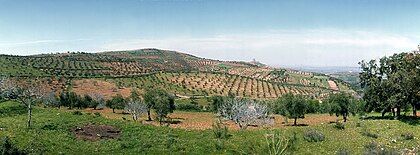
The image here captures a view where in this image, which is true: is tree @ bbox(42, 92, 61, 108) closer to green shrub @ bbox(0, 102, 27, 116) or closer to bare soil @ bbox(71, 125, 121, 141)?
green shrub @ bbox(0, 102, 27, 116)

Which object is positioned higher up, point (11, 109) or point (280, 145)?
point (280, 145)

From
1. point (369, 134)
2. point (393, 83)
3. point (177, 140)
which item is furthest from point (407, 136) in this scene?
point (177, 140)

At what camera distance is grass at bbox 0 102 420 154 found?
1533 inches

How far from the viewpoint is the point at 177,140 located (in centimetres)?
4425

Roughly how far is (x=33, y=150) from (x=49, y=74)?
158 metres

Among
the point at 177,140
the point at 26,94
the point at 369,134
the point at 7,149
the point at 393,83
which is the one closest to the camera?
the point at 7,149

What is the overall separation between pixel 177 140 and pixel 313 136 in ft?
47.3

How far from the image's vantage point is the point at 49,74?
607 ft

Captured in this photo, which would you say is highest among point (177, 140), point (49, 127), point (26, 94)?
point (26, 94)

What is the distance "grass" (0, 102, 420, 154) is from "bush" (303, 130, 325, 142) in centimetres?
59

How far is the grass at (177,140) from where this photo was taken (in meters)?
38.9

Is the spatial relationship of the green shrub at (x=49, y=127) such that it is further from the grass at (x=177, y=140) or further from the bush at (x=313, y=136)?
the bush at (x=313, y=136)

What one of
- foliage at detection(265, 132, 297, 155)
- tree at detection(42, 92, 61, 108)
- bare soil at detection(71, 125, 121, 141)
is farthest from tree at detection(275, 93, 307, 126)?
tree at detection(42, 92, 61, 108)

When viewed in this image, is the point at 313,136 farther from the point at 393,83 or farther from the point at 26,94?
the point at 26,94
